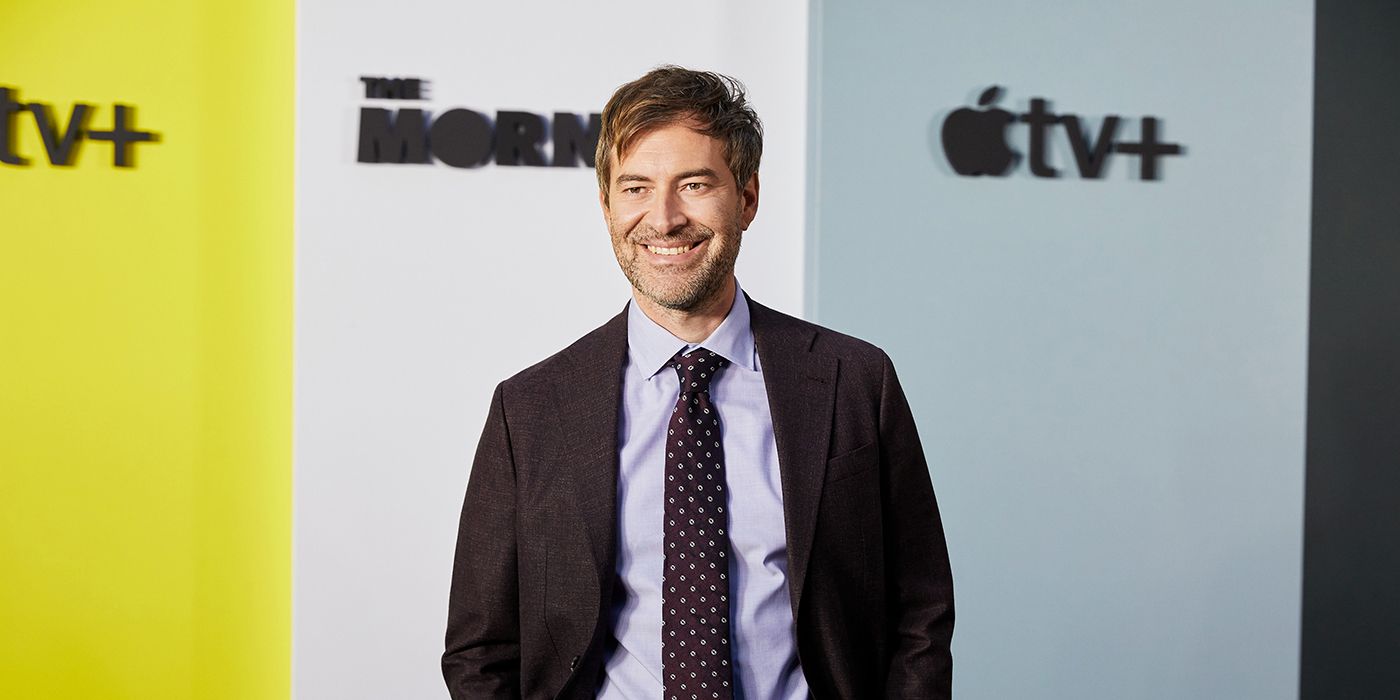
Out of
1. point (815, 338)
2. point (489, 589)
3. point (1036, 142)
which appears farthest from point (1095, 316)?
point (489, 589)

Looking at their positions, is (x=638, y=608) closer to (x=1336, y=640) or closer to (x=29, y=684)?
(x=29, y=684)

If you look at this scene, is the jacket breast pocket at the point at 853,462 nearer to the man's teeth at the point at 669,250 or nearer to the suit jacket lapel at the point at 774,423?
the suit jacket lapel at the point at 774,423

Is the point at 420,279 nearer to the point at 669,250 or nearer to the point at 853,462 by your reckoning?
the point at 669,250

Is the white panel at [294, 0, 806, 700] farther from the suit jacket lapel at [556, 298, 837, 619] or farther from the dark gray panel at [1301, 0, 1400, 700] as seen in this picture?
the dark gray panel at [1301, 0, 1400, 700]

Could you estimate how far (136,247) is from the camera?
313 centimetres

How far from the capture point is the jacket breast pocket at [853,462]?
5.64 feet

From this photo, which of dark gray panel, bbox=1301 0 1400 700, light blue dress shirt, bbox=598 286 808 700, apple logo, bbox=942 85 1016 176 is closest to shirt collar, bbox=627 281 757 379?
light blue dress shirt, bbox=598 286 808 700

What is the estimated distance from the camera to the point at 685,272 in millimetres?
1731

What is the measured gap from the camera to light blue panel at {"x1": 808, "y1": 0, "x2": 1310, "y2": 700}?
316cm

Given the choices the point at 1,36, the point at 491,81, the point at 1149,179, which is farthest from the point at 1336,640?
the point at 1,36

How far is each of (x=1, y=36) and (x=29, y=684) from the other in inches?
66.9

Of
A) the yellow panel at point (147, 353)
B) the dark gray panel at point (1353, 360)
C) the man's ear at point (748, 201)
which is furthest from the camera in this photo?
the dark gray panel at point (1353, 360)

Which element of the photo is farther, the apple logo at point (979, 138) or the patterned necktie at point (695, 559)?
the apple logo at point (979, 138)

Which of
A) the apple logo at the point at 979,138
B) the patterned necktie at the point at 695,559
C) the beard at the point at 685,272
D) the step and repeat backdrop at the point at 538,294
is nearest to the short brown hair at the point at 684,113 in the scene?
the beard at the point at 685,272
